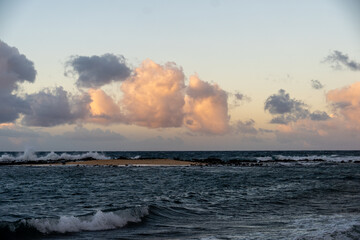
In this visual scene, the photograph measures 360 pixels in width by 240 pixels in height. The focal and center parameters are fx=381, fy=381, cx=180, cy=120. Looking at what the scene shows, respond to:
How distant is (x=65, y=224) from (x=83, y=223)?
826 millimetres

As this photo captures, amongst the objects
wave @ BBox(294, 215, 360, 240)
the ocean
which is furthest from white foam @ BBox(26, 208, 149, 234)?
wave @ BBox(294, 215, 360, 240)

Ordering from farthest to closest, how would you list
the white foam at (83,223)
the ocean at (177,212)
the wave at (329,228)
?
1. the white foam at (83,223)
2. the ocean at (177,212)
3. the wave at (329,228)

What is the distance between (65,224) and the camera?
17.4 meters

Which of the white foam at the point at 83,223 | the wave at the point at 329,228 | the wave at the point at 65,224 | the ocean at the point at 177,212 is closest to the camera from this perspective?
the wave at the point at 329,228

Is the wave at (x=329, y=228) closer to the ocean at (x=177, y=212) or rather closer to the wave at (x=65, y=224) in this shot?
the ocean at (x=177, y=212)

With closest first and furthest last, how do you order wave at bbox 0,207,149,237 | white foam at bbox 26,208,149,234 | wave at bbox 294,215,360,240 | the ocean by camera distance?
1. wave at bbox 294,215,360,240
2. the ocean
3. wave at bbox 0,207,149,237
4. white foam at bbox 26,208,149,234

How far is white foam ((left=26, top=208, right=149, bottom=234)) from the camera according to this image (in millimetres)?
17219

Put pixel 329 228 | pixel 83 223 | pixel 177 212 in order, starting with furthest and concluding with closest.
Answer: pixel 177 212, pixel 83 223, pixel 329 228

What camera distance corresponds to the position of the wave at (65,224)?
16.9 metres

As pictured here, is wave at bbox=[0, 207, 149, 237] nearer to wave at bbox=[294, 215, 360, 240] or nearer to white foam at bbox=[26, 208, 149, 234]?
white foam at bbox=[26, 208, 149, 234]

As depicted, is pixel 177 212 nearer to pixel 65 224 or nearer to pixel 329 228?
pixel 65 224

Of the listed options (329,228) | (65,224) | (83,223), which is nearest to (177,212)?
(83,223)

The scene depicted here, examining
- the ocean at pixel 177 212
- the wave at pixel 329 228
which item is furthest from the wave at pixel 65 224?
the wave at pixel 329 228

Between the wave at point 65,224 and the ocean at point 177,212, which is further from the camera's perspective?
the wave at point 65,224
